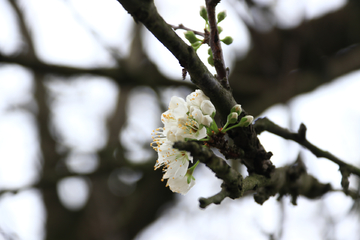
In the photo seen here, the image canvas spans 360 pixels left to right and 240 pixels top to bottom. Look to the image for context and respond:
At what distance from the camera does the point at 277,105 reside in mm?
3027

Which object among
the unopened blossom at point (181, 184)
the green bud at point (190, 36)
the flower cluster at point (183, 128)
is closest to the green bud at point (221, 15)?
the green bud at point (190, 36)

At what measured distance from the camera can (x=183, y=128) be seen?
957 millimetres

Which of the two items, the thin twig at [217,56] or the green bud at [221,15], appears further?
the green bud at [221,15]

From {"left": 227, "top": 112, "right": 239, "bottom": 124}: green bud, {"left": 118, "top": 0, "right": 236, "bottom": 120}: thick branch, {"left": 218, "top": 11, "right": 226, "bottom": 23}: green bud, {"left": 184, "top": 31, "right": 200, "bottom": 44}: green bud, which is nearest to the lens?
{"left": 118, "top": 0, "right": 236, "bottom": 120}: thick branch

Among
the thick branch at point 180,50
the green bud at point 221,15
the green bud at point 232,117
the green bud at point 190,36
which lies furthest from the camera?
the green bud at point 221,15

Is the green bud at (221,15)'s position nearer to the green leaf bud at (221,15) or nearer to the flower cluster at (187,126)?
the green leaf bud at (221,15)

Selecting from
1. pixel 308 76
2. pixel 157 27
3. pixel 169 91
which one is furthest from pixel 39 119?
pixel 157 27

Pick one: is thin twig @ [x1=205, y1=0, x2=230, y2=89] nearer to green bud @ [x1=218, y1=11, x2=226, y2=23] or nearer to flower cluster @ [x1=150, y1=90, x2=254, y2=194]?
flower cluster @ [x1=150, y1=90, x2=254, y2=194]

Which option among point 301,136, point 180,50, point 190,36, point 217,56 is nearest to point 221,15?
point 190,36

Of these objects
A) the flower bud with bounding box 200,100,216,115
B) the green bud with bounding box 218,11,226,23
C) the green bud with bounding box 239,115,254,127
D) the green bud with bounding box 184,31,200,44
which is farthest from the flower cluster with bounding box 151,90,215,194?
the green bud with bounding box 218,11,226,23

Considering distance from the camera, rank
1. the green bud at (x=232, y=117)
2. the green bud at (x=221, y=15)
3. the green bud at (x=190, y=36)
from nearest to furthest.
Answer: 1. the green bud at (x=232, y=117)
2. the green bud at (x=190, y=36)
3. the green bud at (x=221, y=15)

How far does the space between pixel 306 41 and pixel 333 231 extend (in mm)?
2039

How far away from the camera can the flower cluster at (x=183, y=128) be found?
0.91 m

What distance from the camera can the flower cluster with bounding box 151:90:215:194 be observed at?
35.7 inches
